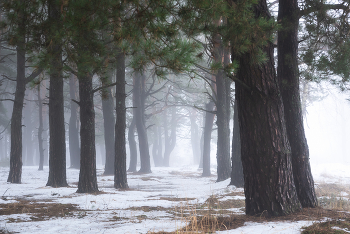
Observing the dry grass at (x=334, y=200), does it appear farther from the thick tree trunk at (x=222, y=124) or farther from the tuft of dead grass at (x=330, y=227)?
the thick tree trunk at (x=222, y=124)

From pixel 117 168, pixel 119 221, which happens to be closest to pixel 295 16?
pixel 119 221

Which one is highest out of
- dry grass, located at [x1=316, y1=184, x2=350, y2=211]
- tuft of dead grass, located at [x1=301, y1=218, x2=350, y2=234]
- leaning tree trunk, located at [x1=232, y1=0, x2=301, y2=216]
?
leaning tree trunk, located at [x1=232, y1=0, x2=301, y2=216]

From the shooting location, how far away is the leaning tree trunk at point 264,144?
4.48m

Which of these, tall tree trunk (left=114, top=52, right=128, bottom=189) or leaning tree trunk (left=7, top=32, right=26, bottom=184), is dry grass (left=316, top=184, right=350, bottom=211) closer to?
tall tree trunk (left=114, top=52, right=128, bottom=189)

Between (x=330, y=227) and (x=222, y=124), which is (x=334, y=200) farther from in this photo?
(x=222, y=124)

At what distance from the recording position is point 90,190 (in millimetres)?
8227

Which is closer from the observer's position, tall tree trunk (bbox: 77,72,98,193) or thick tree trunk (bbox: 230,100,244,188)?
tall tree trunk (bbox: 77,72,98,193)

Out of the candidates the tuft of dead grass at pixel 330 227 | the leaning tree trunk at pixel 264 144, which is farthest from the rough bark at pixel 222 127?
the tuft of dead grass at pixel 330 227

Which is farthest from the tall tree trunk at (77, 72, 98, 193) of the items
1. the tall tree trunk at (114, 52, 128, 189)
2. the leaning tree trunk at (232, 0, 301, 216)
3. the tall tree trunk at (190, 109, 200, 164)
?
the tall tree trunk at (190, 109, 200, 164)

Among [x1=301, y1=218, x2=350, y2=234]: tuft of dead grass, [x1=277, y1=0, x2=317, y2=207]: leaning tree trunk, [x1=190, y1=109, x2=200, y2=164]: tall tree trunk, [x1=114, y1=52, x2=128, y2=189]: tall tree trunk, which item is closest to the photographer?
[x1=301, y1=218, x2=350, y2=234]: tuft of dead grass

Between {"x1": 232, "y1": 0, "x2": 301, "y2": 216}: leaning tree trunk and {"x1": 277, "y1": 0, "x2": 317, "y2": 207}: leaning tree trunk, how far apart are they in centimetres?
99

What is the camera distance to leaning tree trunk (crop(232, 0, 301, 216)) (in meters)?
4.48

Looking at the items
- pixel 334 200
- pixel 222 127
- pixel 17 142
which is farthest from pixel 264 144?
pixel 17 142

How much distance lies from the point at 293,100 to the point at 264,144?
1710 millimetres
